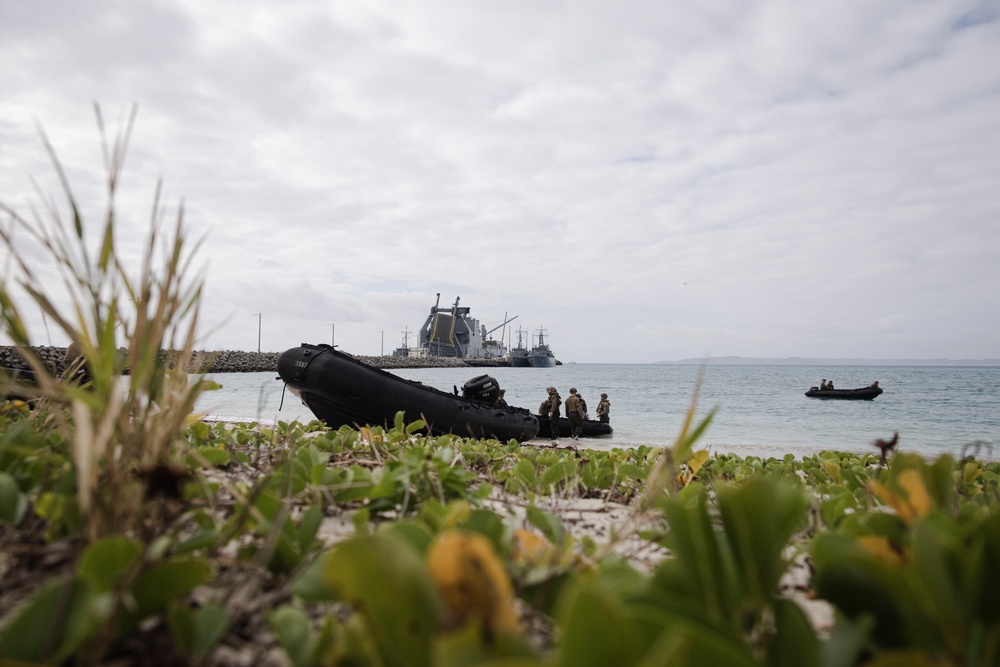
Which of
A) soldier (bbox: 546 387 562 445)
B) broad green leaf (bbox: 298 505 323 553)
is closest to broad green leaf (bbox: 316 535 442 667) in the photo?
broad green leaf (bbox: 298 505 323 553)

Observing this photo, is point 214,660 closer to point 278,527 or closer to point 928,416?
point 278,527

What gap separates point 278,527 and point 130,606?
17cm

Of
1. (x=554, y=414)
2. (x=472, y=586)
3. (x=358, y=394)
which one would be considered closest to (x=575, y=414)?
(x=554, y=414)

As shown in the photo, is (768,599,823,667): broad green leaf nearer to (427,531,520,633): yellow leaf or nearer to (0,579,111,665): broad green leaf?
(427,531,520,633): yellow leaf

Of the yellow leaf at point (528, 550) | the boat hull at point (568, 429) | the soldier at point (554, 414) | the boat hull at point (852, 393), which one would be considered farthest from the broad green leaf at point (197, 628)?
the boat hull at point (852, 393)

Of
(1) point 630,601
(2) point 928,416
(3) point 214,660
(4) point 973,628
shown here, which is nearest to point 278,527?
(3) point 214,660

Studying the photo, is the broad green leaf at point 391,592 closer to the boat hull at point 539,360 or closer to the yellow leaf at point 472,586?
the yellow leaf at point 472,586

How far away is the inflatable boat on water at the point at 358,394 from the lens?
A: 9.59 metres

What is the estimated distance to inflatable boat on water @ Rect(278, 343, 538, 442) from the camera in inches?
378

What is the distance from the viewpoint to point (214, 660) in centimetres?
67

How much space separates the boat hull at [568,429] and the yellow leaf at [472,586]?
12.7 meters

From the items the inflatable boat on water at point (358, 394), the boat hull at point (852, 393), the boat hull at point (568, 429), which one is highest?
the inflatable boat on water at point (358, 394)

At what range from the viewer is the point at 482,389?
37.1ft

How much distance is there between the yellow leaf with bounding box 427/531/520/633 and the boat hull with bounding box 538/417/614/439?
41.7 ft
